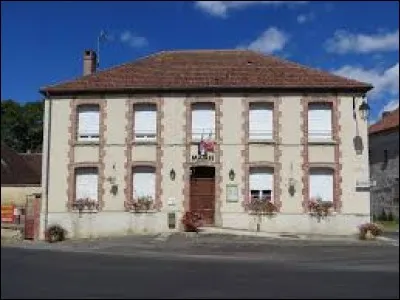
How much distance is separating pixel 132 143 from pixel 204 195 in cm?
360

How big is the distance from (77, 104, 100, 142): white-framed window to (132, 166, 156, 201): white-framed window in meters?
2.25

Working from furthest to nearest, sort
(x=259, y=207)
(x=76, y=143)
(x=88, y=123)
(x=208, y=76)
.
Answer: (x=208, y=76) < (x=88, y=123) < (x=76, y=143) < (x=259, y=207)

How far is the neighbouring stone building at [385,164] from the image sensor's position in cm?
4128

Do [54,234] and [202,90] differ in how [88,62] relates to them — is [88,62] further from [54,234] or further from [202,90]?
[54,234]

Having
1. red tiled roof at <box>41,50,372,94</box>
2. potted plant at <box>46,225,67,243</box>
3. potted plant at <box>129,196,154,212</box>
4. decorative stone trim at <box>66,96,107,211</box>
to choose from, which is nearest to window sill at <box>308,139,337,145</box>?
red tiled roof at <box>41,50,372,94</box>

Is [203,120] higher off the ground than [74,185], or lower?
higher

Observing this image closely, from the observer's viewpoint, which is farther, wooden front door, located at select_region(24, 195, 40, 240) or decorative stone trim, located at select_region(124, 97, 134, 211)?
decorative stone trim, located at select_region(124, 97, 134, 211)

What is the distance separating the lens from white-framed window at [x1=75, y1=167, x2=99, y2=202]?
27359 mm

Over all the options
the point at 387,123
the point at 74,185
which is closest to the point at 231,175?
the point at 74,185

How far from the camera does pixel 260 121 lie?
27.1m

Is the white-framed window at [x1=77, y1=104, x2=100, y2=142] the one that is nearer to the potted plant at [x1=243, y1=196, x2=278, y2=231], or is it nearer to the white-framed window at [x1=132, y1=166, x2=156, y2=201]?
the white-framed window at [x1=132, y1=166, x2=156, y2=201]

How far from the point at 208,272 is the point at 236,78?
18532mm

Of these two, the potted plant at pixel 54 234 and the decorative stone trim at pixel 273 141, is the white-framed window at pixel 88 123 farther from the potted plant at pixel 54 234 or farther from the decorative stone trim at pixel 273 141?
the decorative stone trim at pixel 273 141

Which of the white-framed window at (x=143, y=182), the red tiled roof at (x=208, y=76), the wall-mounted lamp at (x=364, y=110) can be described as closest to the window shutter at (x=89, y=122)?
the red tiled roof at (x=208, y=76)
